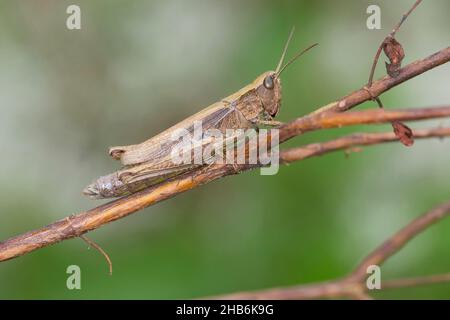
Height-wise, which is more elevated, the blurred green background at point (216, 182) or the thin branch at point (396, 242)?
the blurred green background at point (216, 182)

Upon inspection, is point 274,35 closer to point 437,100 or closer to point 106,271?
point 437,100

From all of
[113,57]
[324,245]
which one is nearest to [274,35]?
[113,57]

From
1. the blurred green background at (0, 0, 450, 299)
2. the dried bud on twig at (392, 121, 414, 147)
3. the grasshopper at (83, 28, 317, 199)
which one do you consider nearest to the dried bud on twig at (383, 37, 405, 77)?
the dried bud on twig at (392, 121, 414, 147)

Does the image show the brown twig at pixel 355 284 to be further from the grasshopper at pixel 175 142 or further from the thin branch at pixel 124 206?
the grasshopper at pixel 175 142

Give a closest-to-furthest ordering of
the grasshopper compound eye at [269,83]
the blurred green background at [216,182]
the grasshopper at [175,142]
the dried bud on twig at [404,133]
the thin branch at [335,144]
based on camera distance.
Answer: the dried bud on twig at [404,133] → the thin branch at [335,144] → the grasshopper at [175,142] → the blurred green background at [216,182] → the grasshopper compound eye at [269,83]

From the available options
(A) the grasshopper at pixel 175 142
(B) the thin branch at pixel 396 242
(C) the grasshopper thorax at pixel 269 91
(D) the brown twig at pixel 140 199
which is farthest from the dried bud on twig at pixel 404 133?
(C) the grasshopper thorax at pixel 269 91

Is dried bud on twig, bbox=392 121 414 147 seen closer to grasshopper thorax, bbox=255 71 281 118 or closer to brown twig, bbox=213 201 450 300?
brown twig, bbox=213 201 450 300
